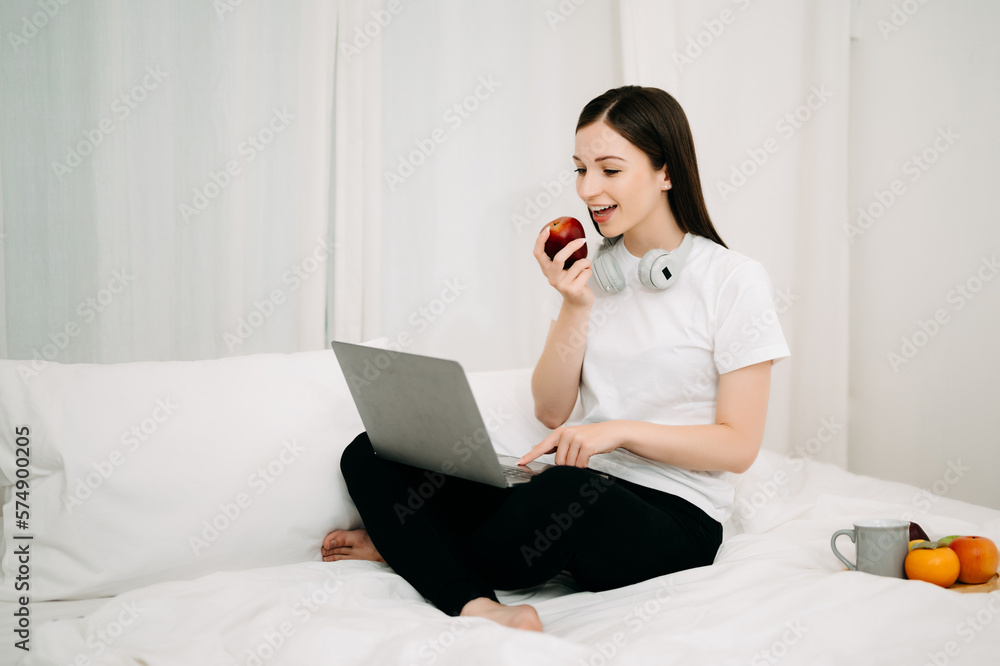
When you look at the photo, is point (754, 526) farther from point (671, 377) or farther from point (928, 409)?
point (928, 409)

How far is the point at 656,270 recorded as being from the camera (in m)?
1.37

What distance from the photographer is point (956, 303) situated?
2.25 m

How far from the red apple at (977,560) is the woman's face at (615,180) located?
754 millimetres

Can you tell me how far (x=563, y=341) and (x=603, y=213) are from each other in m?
0.26

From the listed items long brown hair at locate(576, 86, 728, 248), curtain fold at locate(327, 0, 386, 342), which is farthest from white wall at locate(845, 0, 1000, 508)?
curtain fold at locate(327, 0, 386, 342)

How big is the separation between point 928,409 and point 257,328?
6.69ft

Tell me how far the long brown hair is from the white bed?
545 millimetres

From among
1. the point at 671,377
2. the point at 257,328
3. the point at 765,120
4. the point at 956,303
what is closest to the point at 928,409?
the point at 956,303

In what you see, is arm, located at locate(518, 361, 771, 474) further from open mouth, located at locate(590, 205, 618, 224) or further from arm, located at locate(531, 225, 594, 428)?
open mouth, located at locate(590, 205, 618, 224)

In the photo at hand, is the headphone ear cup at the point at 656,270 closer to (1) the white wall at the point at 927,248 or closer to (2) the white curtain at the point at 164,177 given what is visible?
(2) the white curtain at the point at 164,177

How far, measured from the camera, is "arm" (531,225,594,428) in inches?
54.7

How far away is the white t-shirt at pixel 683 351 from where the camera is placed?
1297mm

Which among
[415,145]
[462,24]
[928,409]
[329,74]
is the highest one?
[462,24]

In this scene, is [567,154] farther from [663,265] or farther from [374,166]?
[663,265]
